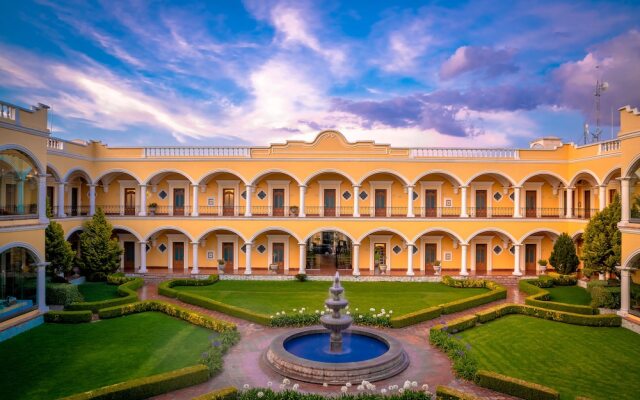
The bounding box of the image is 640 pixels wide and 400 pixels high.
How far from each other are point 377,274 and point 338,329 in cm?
1246

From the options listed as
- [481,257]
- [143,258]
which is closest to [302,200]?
[143,258]

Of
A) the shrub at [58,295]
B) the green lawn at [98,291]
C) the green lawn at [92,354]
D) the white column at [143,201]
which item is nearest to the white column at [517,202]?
the green lawn at [92,354]

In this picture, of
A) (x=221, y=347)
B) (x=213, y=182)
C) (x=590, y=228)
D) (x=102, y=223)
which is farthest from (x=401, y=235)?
(x=102, y=223)

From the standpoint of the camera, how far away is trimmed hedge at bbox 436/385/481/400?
32.2 ft

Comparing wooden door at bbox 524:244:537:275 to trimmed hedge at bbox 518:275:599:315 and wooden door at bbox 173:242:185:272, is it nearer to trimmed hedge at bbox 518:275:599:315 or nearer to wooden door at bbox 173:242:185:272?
trimmed hedge at bbox 518:275:599:315

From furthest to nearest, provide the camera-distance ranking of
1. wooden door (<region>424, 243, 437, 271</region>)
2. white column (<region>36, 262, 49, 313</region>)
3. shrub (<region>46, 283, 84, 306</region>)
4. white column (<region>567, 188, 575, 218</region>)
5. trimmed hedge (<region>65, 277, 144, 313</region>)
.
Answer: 1. wooden door (<region>424, 243, 437, 271</region>)
2. white column (<region>567, 188, 575, 218</region>)
3. shrub (<region>46, 283, 84, 306</region>)
4. trimmed hedge (<region>65, 277, 144, 313</region>)
5. white column (<region>36, 262, 49, 313</region>)

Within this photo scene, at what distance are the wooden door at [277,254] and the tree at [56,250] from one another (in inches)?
434

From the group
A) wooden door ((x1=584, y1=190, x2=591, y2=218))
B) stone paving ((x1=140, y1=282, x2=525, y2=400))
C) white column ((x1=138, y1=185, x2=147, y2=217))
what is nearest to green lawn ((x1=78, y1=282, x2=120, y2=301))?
white column ((x1=138, y1=185, x2=147, y2=217))

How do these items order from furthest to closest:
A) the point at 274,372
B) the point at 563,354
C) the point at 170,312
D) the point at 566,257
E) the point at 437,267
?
1. the point at 437,267
2. the point at 566,257
3. the point at 170,312
4. the point at 563,354
5. the point at 274,372

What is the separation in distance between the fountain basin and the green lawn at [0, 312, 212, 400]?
2.59m

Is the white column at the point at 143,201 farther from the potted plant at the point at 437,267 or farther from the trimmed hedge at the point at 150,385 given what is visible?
the potted plant at the point at 437,267

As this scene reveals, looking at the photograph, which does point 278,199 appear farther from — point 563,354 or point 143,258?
point 563,354

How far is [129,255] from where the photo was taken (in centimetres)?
2758

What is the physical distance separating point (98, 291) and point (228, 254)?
8.04 m
